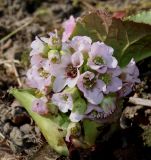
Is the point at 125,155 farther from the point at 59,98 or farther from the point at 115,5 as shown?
the point at 115,5

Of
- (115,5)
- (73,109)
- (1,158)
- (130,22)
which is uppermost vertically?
(130,22)

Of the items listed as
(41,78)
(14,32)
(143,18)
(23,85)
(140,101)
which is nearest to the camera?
(41,78)

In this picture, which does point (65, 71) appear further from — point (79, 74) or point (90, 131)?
point (90, 131)

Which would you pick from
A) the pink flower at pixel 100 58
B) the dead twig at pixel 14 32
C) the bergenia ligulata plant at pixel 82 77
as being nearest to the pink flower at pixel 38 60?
the bergenia ligulata plant at pixel 82 77

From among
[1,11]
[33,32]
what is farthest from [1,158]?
[1,11]

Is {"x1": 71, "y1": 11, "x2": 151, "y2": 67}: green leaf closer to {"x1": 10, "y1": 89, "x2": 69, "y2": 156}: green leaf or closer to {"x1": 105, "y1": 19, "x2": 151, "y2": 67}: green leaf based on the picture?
{"x1": 105, "y1": 19, "x2": 151, "y2": 67}: green leaf

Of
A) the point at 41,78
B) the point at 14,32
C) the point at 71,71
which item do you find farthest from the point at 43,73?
the point at 14,32
